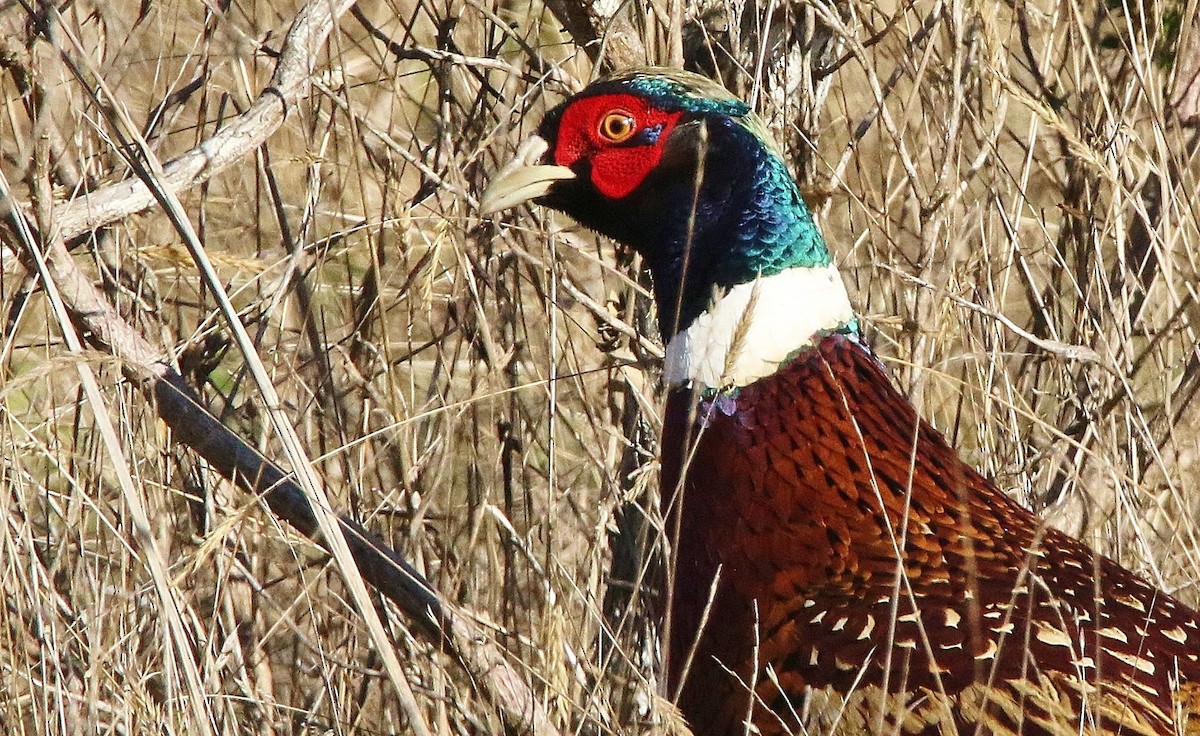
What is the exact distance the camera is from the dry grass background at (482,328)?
271 cm

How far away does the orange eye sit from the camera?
256 cm

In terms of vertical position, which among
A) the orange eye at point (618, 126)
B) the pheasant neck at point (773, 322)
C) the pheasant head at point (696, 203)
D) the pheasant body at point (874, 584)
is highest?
the orange eye at point (618, 126)

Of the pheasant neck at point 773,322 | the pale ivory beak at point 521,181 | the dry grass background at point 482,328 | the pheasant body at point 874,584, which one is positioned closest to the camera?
the pheasant body at point 874,584

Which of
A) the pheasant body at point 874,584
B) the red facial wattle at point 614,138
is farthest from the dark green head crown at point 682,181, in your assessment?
the pheasant body at point 874,584

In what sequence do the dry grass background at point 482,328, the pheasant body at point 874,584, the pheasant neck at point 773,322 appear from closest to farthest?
the pheasant body at point 874,584
the pheasant neck at point 773,322
the dry grass background at point 482,328

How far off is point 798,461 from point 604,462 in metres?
1.04

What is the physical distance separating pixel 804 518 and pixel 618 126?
2.52 ft

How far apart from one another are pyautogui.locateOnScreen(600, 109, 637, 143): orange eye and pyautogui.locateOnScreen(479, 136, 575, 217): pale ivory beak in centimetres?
10

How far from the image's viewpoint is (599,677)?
2166mm

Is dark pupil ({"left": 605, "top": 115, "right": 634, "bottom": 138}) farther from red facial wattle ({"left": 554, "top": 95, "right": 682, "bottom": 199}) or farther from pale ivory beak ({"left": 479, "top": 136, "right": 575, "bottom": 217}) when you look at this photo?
pale ivory beak ({"left": 479, "top": 136, "right": 575, "bottom": 217})

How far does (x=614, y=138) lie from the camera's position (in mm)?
2582

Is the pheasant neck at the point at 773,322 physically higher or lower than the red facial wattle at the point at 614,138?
lower

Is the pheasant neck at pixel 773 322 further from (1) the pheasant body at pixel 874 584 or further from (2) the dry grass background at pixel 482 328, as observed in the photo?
(2) the dry grass background at pixel 482 328

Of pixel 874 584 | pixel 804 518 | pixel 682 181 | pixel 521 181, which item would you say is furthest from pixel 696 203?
pixel 874 584
